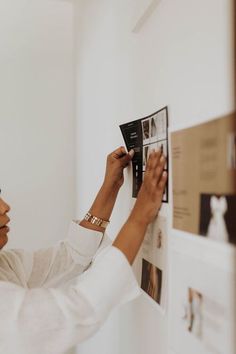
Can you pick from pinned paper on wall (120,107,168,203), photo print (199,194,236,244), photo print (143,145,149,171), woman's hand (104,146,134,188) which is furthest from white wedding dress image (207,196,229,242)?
woman's hand (104,146,134,188)

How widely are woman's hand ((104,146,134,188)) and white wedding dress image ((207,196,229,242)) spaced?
45 centimetres

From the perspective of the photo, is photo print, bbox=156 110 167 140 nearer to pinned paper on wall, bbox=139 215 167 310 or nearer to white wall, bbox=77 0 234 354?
white wall, bbox=77 0 234 354

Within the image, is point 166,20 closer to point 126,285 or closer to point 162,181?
point 162,181

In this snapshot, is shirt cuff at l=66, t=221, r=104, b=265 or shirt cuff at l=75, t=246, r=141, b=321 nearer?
shirt cuff at l=75, t=246, r=141, b=321

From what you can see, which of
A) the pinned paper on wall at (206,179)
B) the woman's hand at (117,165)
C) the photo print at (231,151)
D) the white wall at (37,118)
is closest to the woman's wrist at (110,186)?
the woman's hand at (117,165)

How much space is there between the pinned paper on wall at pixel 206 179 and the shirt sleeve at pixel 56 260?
1.54 feet

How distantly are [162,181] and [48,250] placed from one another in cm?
63

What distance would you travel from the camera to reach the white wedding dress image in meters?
0.53

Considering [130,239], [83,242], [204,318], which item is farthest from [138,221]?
[83,242]

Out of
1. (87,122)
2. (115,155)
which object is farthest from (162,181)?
(87,122)

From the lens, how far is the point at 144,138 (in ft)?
2.99

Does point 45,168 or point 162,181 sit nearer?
point 162,181

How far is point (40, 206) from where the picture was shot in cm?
179

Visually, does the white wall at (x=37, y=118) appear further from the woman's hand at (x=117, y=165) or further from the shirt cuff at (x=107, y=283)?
the shirt cuff at (x=107, y=283)
